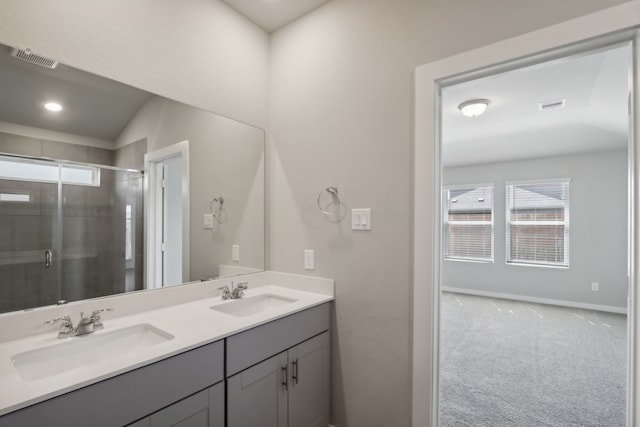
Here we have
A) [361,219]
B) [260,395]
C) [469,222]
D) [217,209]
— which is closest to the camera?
[260,395]

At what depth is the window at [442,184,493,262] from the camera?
18.9 feet

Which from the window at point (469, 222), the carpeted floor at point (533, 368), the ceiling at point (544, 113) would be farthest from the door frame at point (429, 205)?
the window at point (469, 222)

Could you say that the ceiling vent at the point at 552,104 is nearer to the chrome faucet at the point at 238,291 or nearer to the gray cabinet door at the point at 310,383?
the gray cabinet door at the point at 310,383

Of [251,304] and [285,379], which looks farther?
[251,304]

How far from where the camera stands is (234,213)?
2.08m

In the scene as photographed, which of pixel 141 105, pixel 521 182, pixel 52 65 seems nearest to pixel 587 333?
pixel 521 182

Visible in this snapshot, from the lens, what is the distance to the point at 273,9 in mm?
2029

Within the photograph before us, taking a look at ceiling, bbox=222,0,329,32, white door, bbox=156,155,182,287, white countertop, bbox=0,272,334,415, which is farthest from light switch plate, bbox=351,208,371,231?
ceiling, bbox=222,0,329,32

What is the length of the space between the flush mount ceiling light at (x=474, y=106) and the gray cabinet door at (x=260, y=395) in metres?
2.79

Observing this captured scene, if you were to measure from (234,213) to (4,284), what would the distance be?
1126mm

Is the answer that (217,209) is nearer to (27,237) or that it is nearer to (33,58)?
(27,237)

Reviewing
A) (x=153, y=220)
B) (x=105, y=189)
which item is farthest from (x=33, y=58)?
(x=153, y=220)

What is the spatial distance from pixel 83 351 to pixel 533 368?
3.40 meters

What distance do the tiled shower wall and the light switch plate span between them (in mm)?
1147
